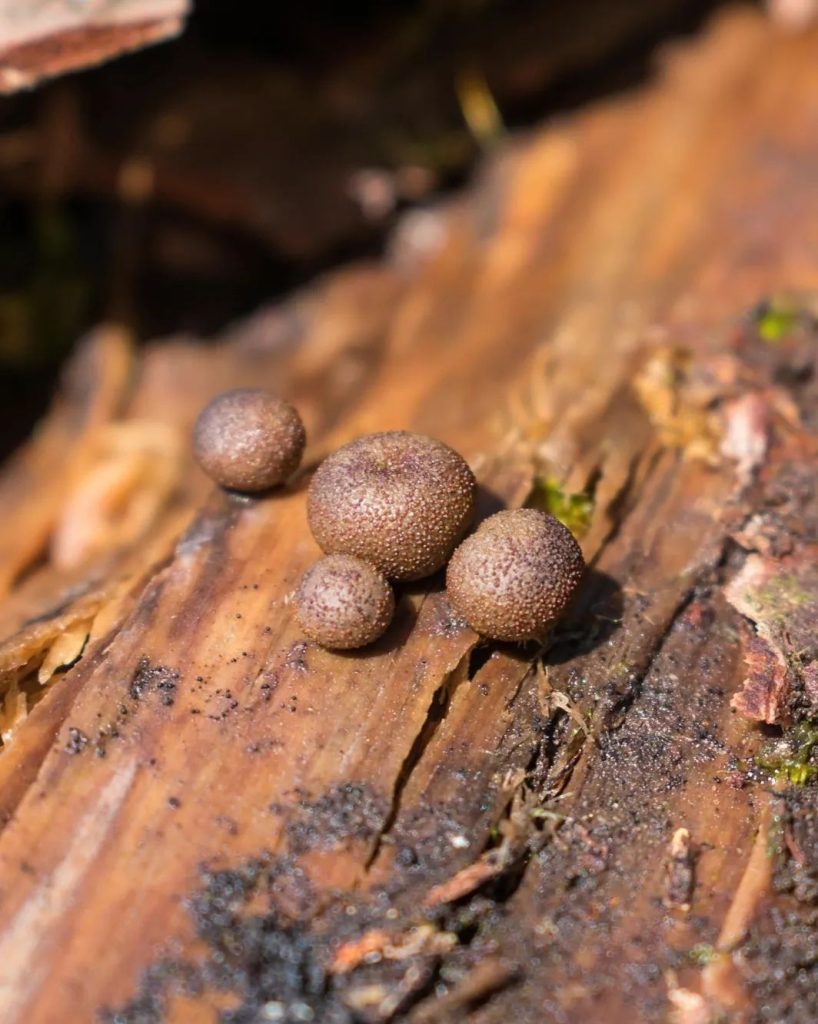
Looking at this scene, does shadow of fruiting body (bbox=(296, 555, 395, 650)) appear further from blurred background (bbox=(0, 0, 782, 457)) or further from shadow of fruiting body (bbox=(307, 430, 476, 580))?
blurred background (bbox=(0, 0, 782, 457))

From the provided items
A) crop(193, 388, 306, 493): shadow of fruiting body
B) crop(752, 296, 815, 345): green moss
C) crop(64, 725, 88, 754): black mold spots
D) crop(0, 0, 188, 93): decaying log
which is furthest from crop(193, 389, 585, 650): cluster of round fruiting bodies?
crop(0, 0, 188, 93): decaying log

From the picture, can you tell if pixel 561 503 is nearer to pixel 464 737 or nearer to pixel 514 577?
pixel 514 577

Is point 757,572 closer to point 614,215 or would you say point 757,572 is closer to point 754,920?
point 754,920

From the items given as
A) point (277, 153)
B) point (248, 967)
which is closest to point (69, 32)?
point (277, 153)

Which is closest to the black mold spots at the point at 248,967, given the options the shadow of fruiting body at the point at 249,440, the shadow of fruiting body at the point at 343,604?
the shadow of fruiting body at the point at 343,604

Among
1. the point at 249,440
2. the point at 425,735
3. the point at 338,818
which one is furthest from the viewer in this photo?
the point at 249,440

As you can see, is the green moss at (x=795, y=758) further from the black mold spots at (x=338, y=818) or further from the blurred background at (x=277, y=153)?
the blurred background at (x=277, y=153)

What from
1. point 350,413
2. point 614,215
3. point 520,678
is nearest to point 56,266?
point 350,413
